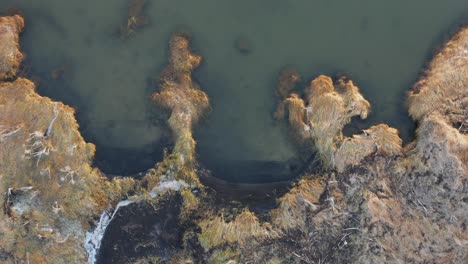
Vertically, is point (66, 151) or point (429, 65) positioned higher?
point (429, 65)

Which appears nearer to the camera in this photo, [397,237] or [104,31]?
[397,237]

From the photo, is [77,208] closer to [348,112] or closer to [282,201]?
[282,201]

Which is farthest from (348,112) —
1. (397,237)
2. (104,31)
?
(104,31)

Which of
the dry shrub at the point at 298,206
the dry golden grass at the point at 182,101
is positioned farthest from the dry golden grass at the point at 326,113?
the dry golden grass at the point at 182,101

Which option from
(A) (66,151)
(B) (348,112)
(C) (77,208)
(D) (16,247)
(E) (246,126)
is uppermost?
(B) (348,112)

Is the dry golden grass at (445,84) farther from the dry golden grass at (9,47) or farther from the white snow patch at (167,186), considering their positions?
the dry golden grass at (9,47)

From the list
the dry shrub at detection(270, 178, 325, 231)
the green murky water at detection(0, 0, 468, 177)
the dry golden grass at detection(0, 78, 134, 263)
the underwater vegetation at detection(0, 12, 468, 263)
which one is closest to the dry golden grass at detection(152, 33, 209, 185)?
the underwater vegetation at detection(0, 12, 468, 263)

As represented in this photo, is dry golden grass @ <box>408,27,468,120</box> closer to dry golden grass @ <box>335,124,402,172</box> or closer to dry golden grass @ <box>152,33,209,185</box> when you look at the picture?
dry golden grass @ <box>335,124,402,172</box>
